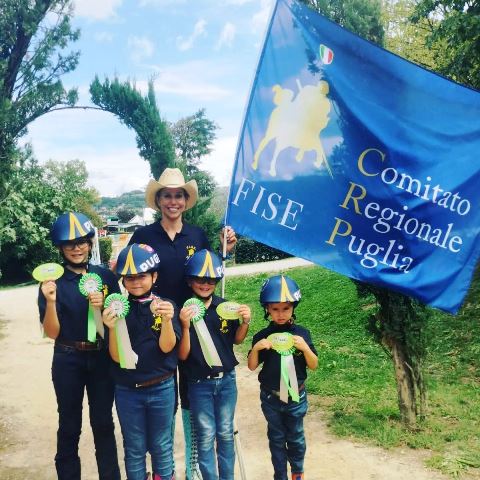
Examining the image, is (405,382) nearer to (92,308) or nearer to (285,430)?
(285,430)

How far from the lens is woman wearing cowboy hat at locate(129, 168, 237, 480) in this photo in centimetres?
387

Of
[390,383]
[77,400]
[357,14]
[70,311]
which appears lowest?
[390,383]

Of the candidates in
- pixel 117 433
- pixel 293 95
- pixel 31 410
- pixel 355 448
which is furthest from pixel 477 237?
pixel 31 410

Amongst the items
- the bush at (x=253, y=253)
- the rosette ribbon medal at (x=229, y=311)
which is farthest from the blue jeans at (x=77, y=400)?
the bush at (x=253, y=253)

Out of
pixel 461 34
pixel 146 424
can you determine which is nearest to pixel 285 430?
pixel 146 424

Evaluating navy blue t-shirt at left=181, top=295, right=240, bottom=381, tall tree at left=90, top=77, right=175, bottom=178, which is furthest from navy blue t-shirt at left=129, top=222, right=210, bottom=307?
tall tree at left=90, top=77, right=175, bottom=178

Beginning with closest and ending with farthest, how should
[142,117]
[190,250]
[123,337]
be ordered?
[123,337], [190,250], [142,117]

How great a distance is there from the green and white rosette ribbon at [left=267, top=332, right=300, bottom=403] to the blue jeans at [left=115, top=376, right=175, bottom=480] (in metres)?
0.78

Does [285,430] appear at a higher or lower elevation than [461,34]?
lower

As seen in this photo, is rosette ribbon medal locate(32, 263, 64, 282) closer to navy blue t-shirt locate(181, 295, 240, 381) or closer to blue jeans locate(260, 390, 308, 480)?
navy blue t-shirt locate(181, 295, 240, 381)

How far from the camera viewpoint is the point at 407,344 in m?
5.05

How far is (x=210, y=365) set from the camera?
11.6 ft

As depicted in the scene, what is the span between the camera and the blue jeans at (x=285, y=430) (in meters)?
3.70

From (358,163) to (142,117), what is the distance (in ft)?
11.0
